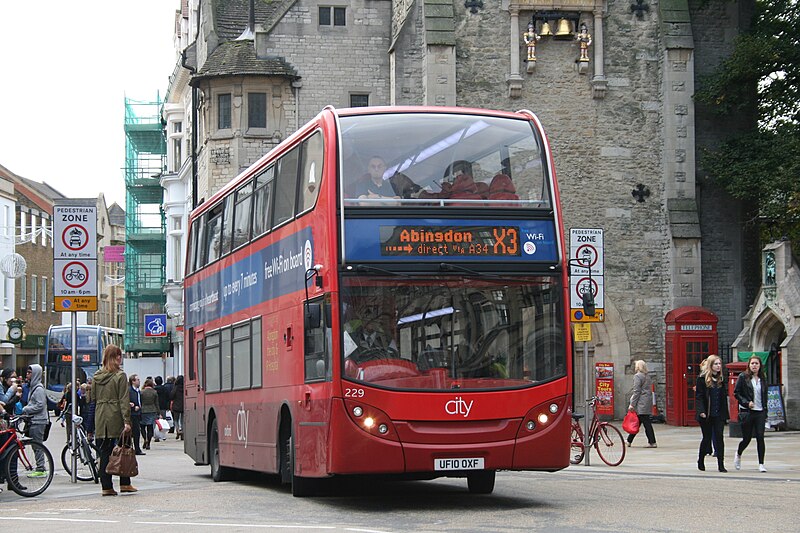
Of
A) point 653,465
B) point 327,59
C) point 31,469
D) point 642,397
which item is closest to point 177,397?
point 327,59

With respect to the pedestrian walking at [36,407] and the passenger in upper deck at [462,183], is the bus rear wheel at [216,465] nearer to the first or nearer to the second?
the pedestrian walking at [36,407]

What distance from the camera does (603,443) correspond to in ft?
77.9

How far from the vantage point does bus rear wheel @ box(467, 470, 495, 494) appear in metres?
16.6

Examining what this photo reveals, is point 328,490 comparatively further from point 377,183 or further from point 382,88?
point 382,88

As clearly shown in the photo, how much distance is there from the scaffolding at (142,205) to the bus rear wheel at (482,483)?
55955 mm

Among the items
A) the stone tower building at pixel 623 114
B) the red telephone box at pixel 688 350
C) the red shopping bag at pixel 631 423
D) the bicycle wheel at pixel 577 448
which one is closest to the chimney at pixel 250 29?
the stone tower building at pixel 623 114

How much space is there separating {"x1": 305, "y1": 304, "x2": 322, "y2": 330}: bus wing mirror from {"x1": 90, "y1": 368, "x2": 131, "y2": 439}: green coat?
3.78m

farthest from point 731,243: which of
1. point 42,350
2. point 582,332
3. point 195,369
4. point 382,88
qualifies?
point 42,350

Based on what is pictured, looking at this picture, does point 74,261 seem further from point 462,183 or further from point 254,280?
point 462,183

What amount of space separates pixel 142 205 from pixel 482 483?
6322 centimetres

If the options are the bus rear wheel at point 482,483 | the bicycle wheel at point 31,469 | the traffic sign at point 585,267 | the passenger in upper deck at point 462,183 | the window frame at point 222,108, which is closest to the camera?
the passenger in upper deck at point 462,183

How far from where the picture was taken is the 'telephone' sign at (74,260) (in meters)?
21.1

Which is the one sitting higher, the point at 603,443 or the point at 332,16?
the point at 332,16

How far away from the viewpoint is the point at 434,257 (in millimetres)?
14477
